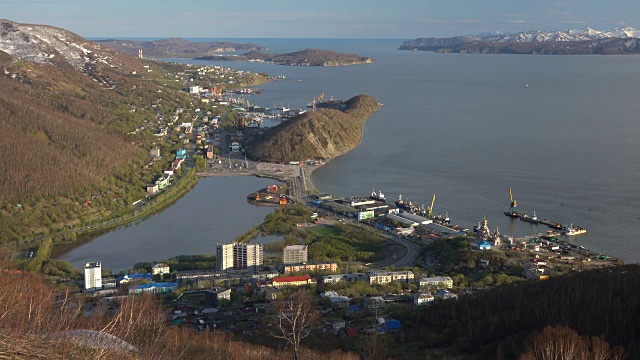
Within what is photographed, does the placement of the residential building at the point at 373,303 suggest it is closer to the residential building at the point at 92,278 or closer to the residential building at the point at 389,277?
the residential building at the point at 389,277

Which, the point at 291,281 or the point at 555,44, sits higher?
the point at 555,44

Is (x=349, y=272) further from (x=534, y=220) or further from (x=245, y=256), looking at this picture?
(x=534, y=220)

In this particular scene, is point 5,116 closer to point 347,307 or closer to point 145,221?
point 145,221

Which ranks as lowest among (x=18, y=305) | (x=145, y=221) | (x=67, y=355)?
(x=145, y=221)

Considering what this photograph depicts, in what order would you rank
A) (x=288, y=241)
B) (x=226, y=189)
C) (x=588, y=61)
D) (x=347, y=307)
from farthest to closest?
(x=588, y=61) → (x=226, y=189) → (x=288, y=241) → (x=347, y=307)

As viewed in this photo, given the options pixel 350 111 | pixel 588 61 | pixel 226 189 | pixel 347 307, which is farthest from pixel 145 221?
pixel 588 61

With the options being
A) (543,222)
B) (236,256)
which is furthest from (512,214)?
(236,256)

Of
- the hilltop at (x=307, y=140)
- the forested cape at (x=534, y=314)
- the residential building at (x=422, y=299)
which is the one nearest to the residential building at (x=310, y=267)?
the residential building at (x=422, y=299)
